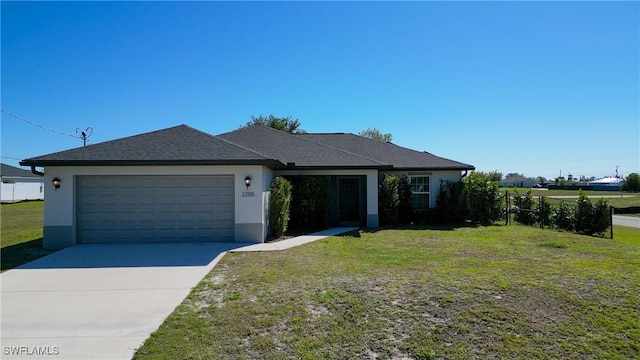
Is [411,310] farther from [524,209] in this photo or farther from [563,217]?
[524,209]

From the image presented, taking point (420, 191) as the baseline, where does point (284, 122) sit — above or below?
above

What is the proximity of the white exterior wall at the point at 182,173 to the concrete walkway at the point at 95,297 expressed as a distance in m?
0.85

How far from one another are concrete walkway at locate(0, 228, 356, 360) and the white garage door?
2.72 ft

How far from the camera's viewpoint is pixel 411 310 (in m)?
4.79

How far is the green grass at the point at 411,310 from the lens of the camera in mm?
3912

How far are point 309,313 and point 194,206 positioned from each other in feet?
22.8

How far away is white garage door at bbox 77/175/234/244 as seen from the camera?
1028cm

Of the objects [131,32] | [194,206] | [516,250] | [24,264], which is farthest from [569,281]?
[131,32]

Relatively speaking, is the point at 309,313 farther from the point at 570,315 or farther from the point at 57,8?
the point at 57,8

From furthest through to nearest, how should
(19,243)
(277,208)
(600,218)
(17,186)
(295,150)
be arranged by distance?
(17,186) < (295,150) < (600,218) < (277,208) < (19,243)

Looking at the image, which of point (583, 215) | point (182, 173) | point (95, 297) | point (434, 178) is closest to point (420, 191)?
point (434, 178)

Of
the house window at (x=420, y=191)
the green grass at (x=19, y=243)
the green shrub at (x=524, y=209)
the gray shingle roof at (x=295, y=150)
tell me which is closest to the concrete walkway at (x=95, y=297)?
the green grass at (x=19, y=243)

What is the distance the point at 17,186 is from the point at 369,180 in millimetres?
37419

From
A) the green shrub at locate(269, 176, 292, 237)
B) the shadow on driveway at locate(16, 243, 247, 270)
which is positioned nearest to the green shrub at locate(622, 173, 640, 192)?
the green shrub at locate(269, 176, 292, 237)
